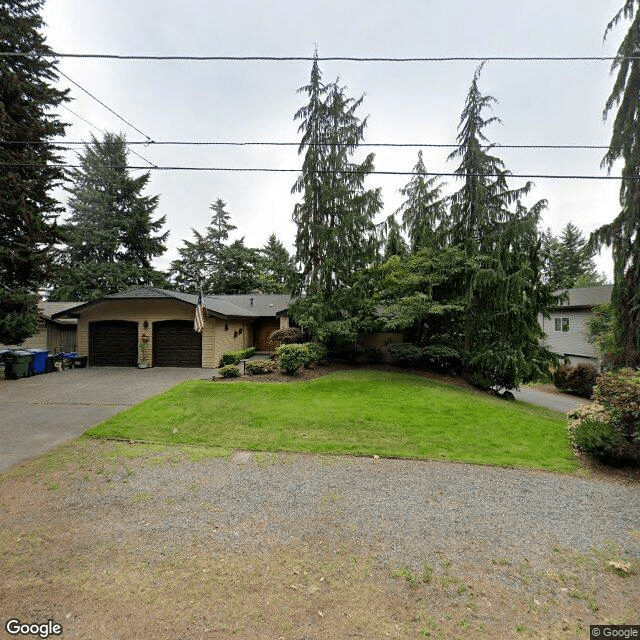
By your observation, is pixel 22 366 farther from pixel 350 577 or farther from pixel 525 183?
pixel 525 183

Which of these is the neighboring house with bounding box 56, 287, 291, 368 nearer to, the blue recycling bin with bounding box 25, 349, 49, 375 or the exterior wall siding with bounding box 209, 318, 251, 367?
the exterior wall siding with bounding box 209, 318, 251, 367

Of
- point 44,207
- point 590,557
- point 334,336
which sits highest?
point 44,207


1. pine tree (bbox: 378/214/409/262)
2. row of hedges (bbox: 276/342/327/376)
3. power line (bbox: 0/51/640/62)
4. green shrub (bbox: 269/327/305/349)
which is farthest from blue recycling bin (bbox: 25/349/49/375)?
pine tree (bbox: 378/214/409/262)

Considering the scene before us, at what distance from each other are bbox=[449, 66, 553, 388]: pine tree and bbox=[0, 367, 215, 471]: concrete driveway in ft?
36.1

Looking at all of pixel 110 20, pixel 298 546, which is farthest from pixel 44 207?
pixel 298 546

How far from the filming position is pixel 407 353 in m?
13.5

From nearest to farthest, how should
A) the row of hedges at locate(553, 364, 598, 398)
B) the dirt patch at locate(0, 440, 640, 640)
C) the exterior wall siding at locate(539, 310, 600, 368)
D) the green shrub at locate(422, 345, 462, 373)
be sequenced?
the dirt patch at locate(0, 440, 640, 640) < the green shrub at locate(422, 345, 462, 373) < the row of hedges at locate(553, 364, 598, 398) < the exterior wall siding at locate(539, 310, 600, 368)

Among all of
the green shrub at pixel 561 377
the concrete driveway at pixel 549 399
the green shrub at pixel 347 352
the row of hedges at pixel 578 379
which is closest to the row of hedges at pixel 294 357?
the green shrub at pixel 347 352

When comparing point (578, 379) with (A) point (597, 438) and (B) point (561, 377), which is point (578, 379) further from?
(A) point (597, 438)

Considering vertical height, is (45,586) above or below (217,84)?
below

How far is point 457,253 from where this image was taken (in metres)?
12.3

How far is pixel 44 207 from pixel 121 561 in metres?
15.3

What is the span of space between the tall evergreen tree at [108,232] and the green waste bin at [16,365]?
51.9 ft

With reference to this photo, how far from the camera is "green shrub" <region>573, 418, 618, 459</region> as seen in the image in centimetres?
522
